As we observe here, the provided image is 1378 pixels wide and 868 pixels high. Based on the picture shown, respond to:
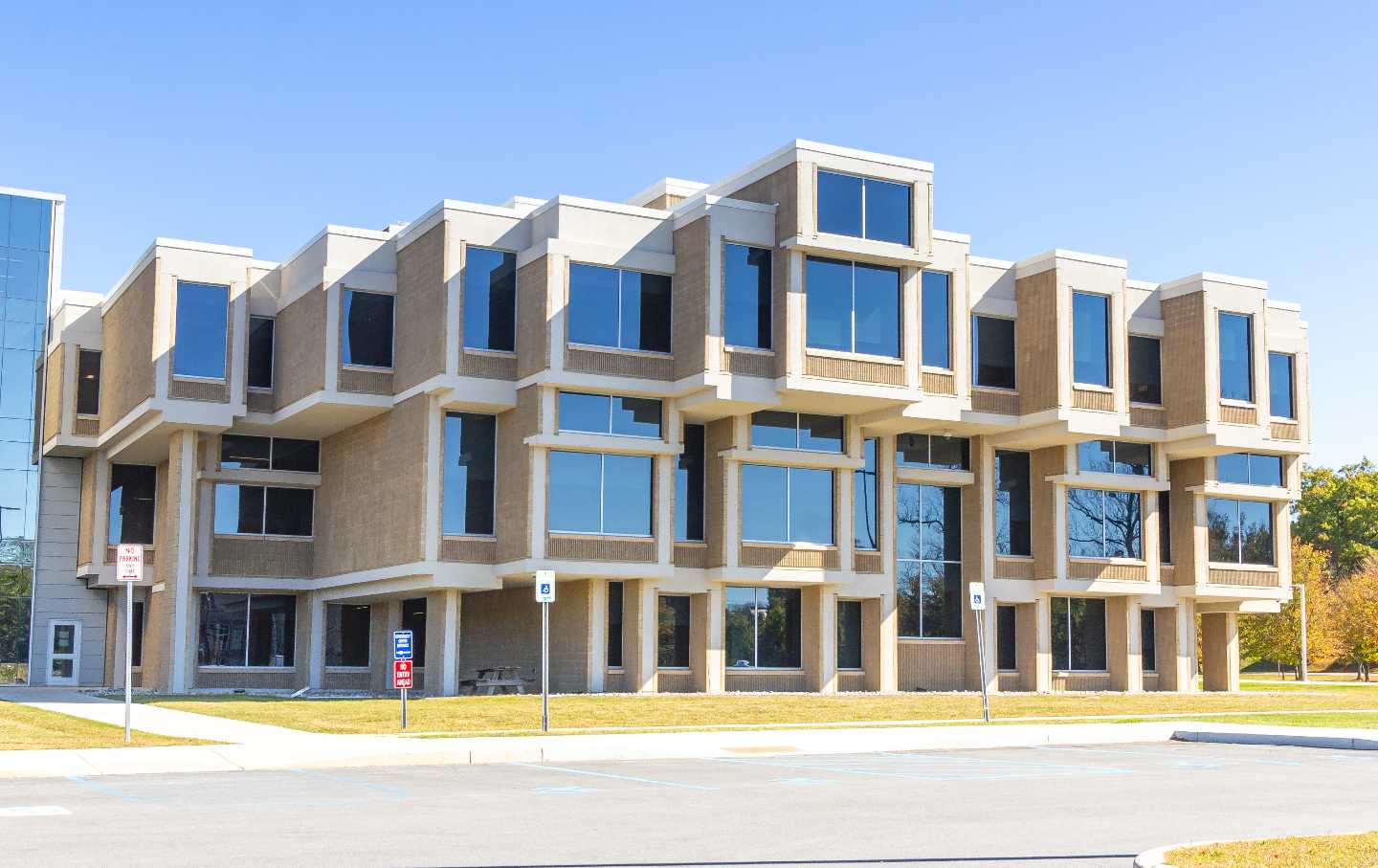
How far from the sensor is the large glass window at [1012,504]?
4547 cm

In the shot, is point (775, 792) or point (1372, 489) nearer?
point (775, 792)

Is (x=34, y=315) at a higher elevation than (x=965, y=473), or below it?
higher

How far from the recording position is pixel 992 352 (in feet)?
145

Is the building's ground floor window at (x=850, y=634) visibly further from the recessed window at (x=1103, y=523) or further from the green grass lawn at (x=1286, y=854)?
the green grass lawn at (x=1286, y=854)

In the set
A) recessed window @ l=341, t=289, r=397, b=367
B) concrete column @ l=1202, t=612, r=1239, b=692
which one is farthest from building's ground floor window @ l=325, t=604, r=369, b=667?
concrete column @ l=1202, t=612, r=1239, b=692

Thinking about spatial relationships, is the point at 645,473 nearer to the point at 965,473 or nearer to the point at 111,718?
the point at 965,473

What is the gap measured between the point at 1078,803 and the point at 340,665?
33.3 meters

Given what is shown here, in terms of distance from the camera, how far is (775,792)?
1686 cm

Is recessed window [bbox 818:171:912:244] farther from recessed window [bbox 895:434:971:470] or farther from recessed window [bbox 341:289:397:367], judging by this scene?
recessed window [bbox 341:289:397:367]

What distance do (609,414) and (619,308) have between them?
2.57m

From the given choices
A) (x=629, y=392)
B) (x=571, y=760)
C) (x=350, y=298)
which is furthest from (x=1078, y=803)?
(x=350, y=298)

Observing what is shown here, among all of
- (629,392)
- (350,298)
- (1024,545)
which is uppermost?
(350,298)

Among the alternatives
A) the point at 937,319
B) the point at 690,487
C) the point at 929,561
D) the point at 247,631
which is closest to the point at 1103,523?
the point at 929,561

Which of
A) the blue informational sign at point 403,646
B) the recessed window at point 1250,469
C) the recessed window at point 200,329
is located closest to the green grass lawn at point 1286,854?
the blue informational sign at point 403,646
